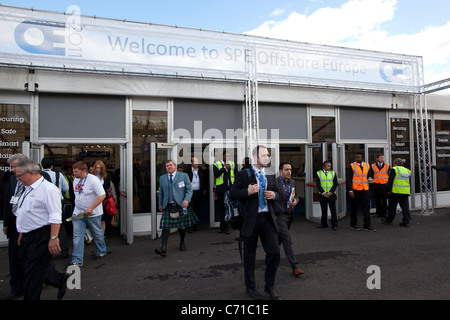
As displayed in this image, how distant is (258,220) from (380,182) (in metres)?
6.36

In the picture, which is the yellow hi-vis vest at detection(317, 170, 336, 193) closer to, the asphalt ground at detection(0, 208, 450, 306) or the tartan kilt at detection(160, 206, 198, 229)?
the asphalt ground at detection(0, 208, 450, 306)

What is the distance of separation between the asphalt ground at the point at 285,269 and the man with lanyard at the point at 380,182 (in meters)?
1.74

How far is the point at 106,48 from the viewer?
266 inches

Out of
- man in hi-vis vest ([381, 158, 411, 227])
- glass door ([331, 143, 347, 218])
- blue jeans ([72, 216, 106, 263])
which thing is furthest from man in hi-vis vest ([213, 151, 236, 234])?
man in hi-vis vest ([381, 158, 411, 227])

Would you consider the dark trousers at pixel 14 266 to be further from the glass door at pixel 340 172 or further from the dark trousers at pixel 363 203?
the glass door at pixel 340 172

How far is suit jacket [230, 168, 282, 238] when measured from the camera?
138 inches

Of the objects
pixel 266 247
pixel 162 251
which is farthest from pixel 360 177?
pixel 162 251

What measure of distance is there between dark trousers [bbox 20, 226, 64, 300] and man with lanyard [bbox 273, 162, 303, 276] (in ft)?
8.45

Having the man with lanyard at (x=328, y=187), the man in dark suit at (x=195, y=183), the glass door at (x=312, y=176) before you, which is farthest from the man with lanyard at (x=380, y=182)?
the man in dark suit at (x=195, y=183)

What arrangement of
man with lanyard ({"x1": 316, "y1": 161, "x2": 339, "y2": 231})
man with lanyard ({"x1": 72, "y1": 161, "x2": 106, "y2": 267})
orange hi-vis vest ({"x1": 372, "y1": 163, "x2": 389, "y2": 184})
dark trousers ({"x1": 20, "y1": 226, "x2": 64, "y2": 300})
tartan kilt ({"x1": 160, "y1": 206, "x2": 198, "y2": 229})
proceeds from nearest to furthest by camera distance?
1. dark trousers ({"x1": 20, "y1": 226, "x2": 64, "y2": 300})
2. man with lanyard ({"x1": 72, "y1": 161, "x2": 106, "y2": 267})
3. tartan kilt ({"x1": 160, "y1": 206, "x2": 198, "y2": 229})
4. man with lanyard ({"x1": 316, "y1": 161, "x2": 339, "y2": 231})
5. orange hi-vis vest ({"x1": 372, "y1": 163, "x2": 389, "y2": 184})
